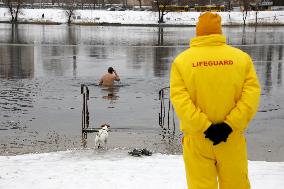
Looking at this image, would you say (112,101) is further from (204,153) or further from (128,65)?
(204,153)

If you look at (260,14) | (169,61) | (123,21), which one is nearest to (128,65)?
(169,61)

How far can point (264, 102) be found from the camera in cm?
1688

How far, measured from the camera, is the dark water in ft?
37.3

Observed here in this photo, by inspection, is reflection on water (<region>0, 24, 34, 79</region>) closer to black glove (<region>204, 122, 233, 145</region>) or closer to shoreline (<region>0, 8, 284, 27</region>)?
black glove (<region>204, 122, 233, 145</region>)

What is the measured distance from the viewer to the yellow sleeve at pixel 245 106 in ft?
14.6

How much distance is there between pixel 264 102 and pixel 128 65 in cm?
1100

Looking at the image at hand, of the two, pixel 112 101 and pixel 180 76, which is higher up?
pixel 180 76

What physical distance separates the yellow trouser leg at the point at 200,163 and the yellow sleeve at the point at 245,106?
→ 0.97 ft

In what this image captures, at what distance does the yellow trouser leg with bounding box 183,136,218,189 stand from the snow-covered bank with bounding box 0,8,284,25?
226 feet

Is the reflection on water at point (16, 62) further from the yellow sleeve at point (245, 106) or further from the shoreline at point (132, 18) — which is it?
the shoreline at point (132, 18)

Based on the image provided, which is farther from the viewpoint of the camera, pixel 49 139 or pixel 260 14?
pixel 260 14

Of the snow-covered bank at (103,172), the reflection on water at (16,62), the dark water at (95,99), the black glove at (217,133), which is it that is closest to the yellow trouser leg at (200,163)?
the black glove at (217,133)

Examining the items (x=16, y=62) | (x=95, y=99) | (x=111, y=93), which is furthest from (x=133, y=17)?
(x=95, y=99)

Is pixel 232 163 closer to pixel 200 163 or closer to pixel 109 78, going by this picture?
pixel 200 163
